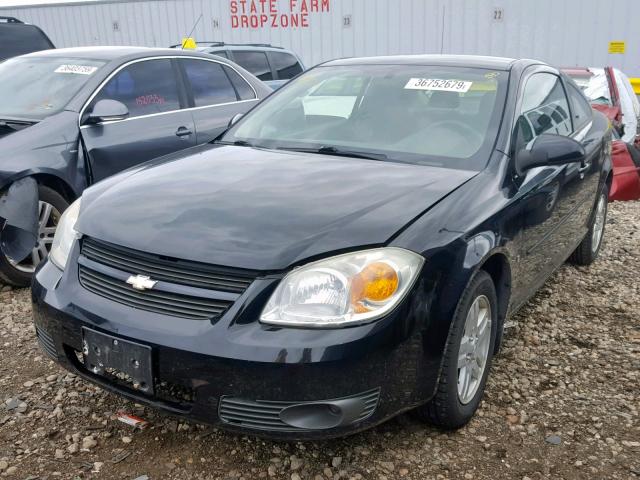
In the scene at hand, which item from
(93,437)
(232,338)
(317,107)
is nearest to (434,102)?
(317,107)

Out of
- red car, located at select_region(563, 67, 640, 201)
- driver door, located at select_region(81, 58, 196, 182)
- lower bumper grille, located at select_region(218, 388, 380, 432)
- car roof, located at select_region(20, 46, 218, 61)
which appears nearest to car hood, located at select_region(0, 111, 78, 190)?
driver door, located at select_region(81, 58, 196, 182)

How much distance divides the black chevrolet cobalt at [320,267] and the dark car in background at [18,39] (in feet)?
24.3

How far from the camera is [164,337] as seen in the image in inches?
83.0

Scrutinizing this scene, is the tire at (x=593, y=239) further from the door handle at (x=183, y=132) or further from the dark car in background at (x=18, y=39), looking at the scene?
the dark car in background at (x=18, y=39)

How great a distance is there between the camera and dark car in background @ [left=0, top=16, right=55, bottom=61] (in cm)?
912

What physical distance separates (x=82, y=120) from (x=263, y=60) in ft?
18.1

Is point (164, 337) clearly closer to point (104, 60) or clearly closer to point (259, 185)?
point (259, 185)

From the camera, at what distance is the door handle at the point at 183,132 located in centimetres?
512

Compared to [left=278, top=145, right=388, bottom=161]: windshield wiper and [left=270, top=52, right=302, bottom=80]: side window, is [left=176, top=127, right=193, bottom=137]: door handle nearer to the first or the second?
[left=278, top=145, right=388, bottom=161]: windshield wiper

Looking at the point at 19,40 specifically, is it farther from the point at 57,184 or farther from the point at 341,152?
the point at 341,152

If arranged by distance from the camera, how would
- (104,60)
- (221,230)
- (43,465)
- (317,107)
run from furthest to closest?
(104,60) < (317,107) < (43,465) < (221,230)

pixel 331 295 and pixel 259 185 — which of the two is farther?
pixel 259 185

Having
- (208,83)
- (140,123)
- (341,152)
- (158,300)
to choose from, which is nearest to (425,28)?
(208,83)

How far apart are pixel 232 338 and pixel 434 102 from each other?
178cm
